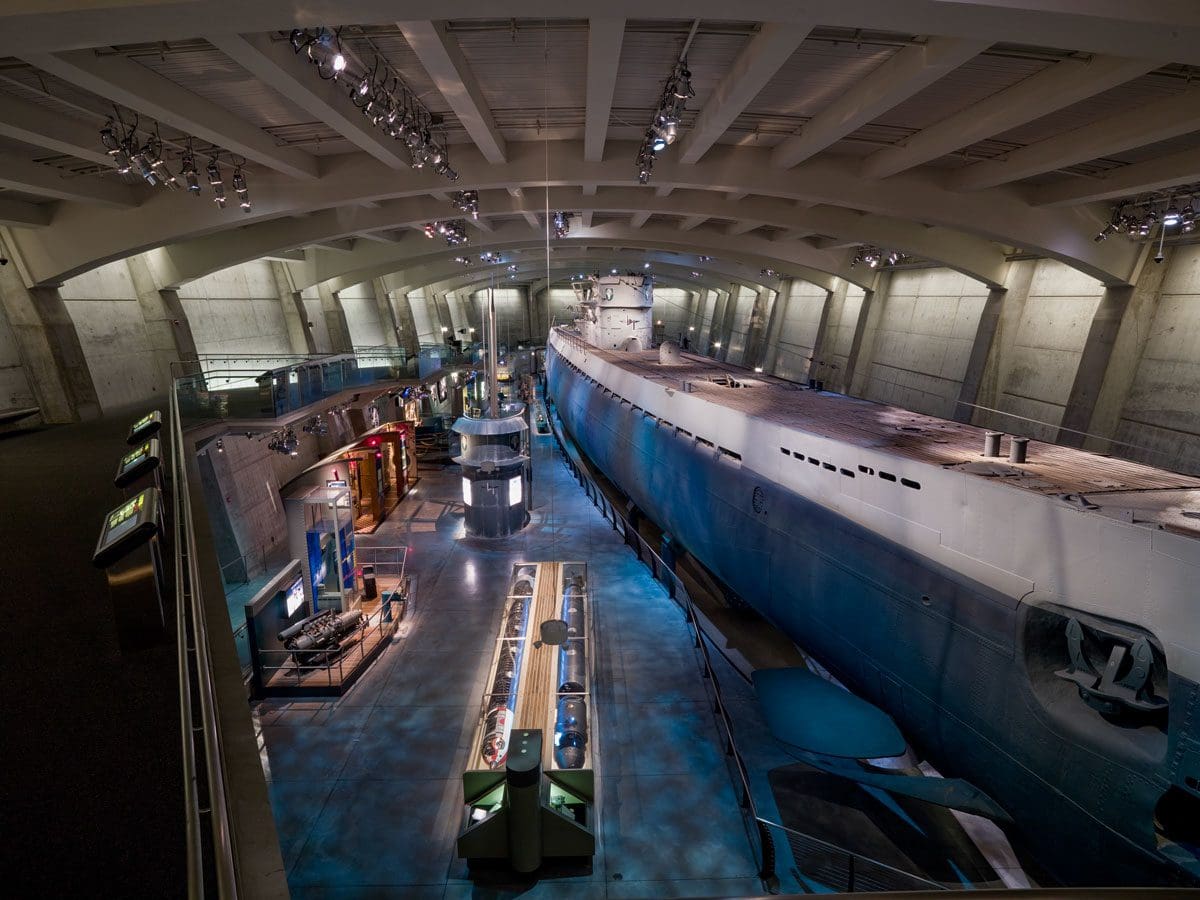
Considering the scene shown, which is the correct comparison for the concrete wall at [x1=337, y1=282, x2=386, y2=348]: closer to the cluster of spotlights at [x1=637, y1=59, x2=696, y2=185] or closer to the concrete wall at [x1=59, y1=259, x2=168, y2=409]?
the concrete wall at [x1=59, y1=259, x2=168, y2=409]

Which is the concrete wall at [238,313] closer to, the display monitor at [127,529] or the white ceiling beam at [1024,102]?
the display monitor at [127,529]

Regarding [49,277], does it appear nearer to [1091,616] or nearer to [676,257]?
[1091,616]

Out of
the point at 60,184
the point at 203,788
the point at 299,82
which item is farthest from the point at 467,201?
the point at 203,788

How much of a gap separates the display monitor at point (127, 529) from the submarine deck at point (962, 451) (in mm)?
6503

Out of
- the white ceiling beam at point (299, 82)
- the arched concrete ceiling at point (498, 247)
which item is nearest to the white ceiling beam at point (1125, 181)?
the arched concrete ceiling at point (498, 247)

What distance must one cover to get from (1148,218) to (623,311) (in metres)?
14.3

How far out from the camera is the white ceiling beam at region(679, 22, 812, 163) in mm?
6098

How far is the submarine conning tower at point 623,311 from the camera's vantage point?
21.7 m

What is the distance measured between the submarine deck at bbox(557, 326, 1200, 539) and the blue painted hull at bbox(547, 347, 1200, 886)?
1027 millimetres

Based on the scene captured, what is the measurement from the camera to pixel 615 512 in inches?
524

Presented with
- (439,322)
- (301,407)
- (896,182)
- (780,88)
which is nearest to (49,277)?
(301,407)

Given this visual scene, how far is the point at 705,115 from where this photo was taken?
8.93 metres

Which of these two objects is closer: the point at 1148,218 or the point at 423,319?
the point at 1148,218

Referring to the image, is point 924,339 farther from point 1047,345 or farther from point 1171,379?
point 1171,379
